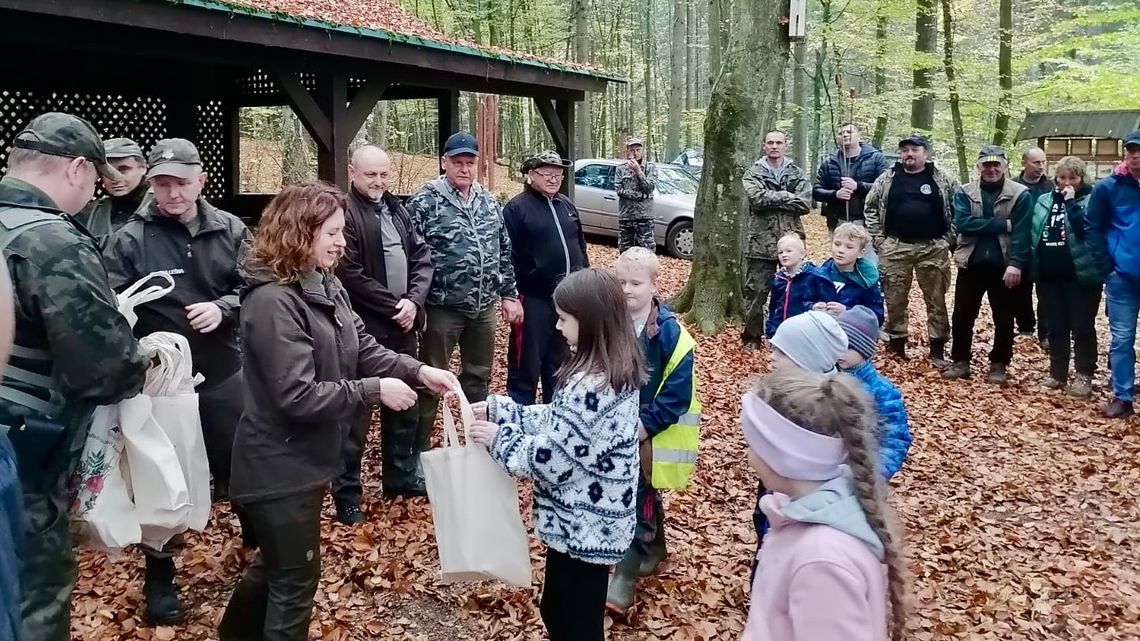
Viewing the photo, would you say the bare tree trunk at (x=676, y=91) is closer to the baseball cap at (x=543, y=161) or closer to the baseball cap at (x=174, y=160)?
the baseball cap at (x=543, y=161)

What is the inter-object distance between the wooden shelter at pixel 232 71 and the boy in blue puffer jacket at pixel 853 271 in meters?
3.52

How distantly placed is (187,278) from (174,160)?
21.7 inches

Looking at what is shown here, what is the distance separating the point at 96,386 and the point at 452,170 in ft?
10.4

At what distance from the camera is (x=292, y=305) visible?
290 centimetres

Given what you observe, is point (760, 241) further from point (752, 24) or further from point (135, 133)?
point (135, 133)

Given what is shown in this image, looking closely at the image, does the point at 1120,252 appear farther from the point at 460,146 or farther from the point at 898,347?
the point at 460,146

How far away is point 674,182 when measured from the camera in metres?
16.7

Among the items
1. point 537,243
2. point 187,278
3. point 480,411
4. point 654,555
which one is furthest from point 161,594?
point 537,243

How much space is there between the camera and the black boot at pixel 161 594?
3807 millimetres

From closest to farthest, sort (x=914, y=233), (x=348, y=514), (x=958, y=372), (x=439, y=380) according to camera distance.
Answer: (x=439, y=380) → (x=348, y=514) → (x=958, y=372) → (x=914, y=233)

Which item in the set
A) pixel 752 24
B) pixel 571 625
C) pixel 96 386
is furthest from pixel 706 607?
pixel 752 24

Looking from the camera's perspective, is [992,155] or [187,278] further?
[992,155]

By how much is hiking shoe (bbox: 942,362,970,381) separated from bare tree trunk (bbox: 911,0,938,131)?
12316 millimetres

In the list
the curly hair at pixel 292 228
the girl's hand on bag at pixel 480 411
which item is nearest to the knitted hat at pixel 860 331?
the girl's hand on bag at pixel 480 411
